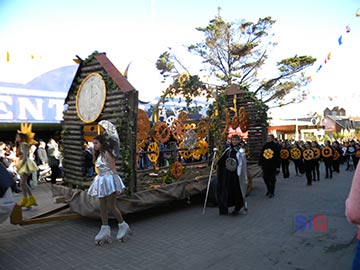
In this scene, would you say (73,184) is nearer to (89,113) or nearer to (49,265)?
(89,113)

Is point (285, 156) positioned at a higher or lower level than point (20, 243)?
higher

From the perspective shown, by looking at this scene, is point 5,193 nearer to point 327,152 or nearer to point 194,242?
point 194,242

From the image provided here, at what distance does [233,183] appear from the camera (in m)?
6.52

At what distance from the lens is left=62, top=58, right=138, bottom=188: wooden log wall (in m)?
5.64

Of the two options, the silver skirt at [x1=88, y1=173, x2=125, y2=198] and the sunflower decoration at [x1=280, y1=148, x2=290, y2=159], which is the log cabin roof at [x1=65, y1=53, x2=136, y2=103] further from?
the sunflower decoration at [x1=280, y1=148, x2=290, y2=159]

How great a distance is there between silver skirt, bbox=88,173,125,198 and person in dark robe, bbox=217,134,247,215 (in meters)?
2.52

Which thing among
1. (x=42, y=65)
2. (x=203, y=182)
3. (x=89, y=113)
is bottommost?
(x=203, y=182)

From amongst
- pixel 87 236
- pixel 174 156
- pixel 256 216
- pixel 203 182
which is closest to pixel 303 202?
pixel 256 216

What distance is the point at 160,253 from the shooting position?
174 inches

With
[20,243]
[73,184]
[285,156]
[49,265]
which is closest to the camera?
[49,265]

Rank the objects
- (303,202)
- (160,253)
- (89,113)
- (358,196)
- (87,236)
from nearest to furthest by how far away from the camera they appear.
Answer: (358,196), (160,253), (87,236), (89,113), (303,202)

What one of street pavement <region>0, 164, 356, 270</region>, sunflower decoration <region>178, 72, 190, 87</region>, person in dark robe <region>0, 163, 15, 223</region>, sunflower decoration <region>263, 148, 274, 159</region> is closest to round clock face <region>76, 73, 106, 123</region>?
street pavement <region>0, 164, 356, 270</region>

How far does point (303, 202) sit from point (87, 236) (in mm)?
5174

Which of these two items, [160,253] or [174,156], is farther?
[174,156]
